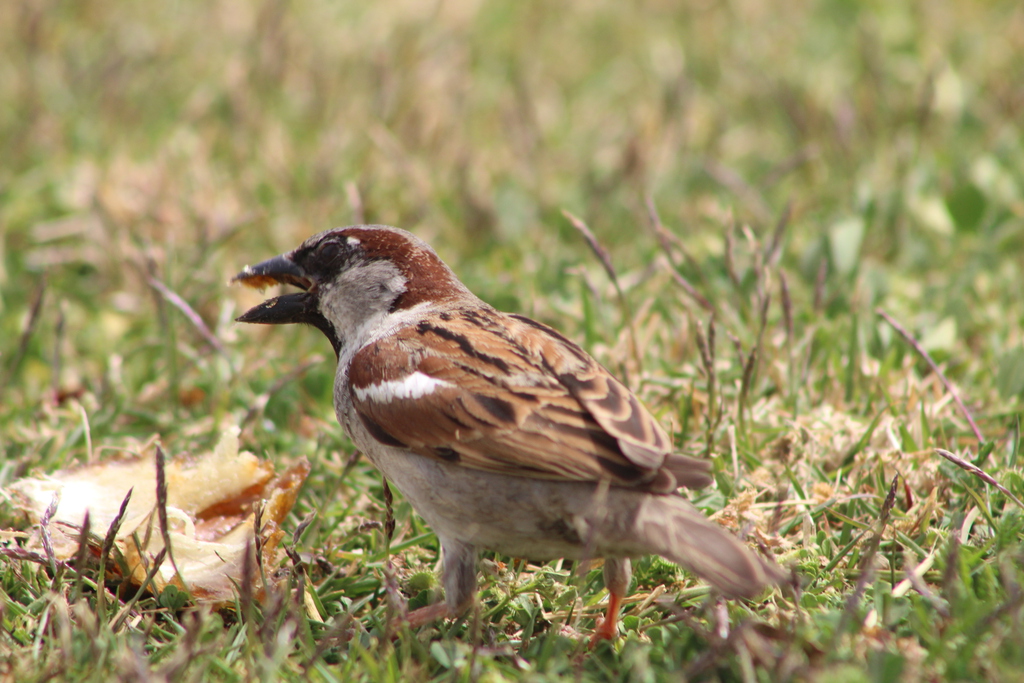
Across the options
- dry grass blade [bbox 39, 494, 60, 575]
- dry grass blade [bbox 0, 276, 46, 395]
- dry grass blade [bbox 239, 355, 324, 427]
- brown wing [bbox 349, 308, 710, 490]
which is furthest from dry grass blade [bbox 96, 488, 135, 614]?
dry grass blade [bbox 0, 276, 46, 395]

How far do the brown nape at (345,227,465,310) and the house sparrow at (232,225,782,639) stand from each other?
0.06 metres

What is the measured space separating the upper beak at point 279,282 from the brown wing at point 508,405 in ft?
1.43

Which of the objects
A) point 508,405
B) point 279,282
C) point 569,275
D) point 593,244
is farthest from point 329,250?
point 569,275

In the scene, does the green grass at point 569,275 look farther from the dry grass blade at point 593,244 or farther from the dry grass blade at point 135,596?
the dry grass blade at point 593,244

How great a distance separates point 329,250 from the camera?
3607 mm

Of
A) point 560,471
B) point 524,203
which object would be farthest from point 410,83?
point 560,471

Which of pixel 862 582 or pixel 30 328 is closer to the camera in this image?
pixel 862 582

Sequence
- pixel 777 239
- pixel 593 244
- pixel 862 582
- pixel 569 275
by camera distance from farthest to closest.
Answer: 1. pixel 569 275
2. pixel 777 239
3. pixel 593 244
4. pixel 862 582

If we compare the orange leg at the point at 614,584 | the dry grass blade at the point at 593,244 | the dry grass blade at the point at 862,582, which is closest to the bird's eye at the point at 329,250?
the dry grass blade at the point at 593,244

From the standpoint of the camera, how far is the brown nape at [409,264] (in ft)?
11.6

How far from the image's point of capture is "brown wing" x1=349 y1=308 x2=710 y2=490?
275cm

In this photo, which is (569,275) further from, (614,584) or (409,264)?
(614,584)

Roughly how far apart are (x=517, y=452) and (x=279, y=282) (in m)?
1.30

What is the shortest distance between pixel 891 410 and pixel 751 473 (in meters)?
0.59
